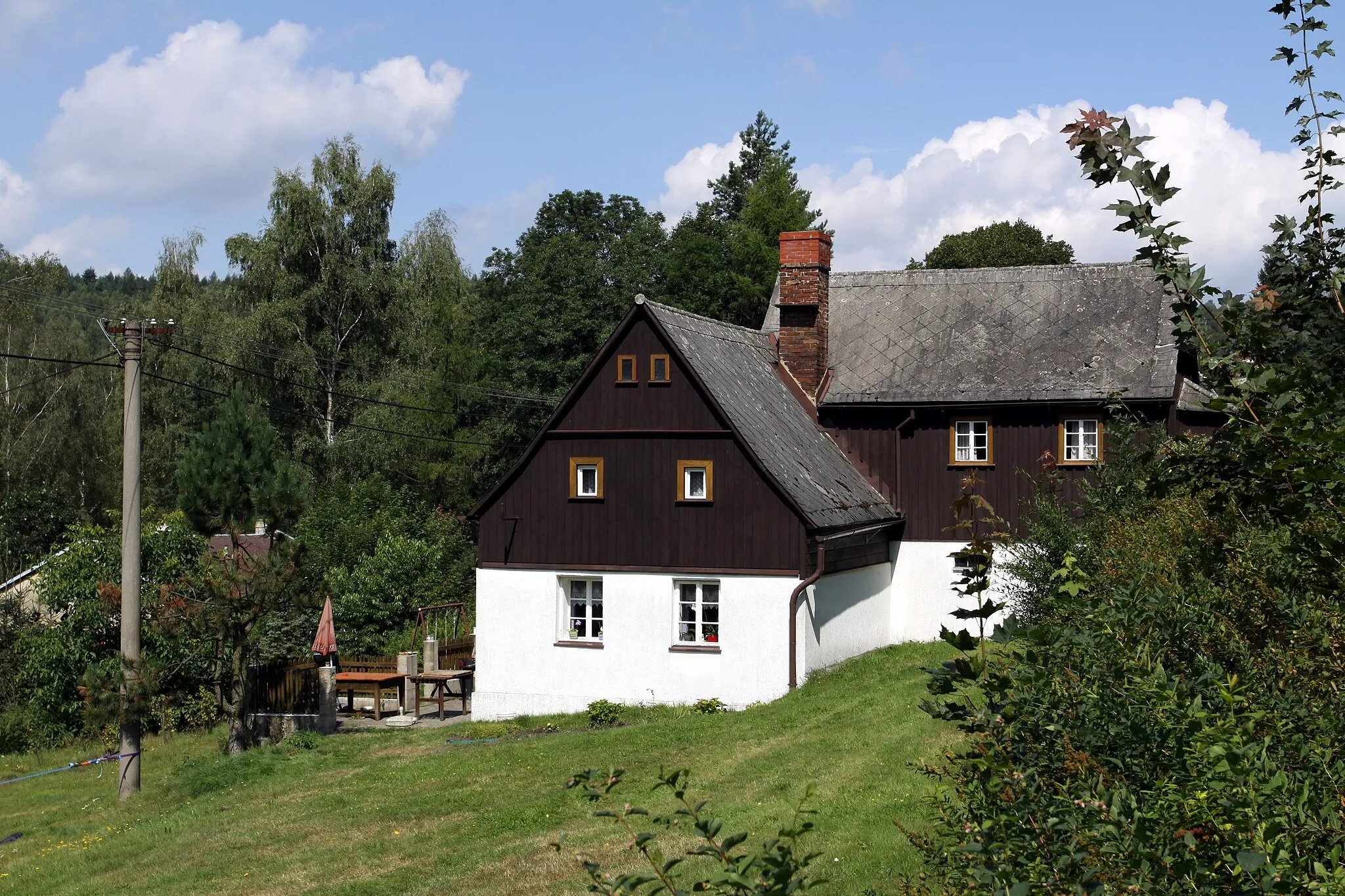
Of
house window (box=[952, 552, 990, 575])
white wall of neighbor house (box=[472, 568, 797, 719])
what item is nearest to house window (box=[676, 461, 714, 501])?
white wall of neighbor house (box=[472, 568, 797, 719])

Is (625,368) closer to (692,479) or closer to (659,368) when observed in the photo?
(659,368)

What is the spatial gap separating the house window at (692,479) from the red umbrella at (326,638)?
7621mm

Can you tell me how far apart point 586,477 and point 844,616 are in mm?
5638

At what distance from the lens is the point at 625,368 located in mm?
24844

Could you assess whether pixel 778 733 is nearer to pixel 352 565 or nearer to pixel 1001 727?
pixel 1001 727

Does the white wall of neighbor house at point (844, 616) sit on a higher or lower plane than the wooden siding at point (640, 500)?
lower

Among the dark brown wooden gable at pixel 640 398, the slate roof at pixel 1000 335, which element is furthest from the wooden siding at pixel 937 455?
the dark brown wooden gable at pixel 640 398

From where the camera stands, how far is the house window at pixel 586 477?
2488cm

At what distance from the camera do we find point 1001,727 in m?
4.88

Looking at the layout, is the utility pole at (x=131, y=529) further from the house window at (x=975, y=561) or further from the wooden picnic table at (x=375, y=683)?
the house window at (x=975, y=561)

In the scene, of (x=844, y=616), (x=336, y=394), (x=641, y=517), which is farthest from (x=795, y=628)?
(x=336, y=394)

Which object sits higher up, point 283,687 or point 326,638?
point 326,638

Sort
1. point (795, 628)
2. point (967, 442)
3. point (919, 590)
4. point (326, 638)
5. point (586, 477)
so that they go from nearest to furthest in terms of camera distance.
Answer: point (795, 628)
point (586, 477)
point (326, 638)
point (967, 442)
point (919, 590)

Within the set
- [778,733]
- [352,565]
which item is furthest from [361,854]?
[352,565]
